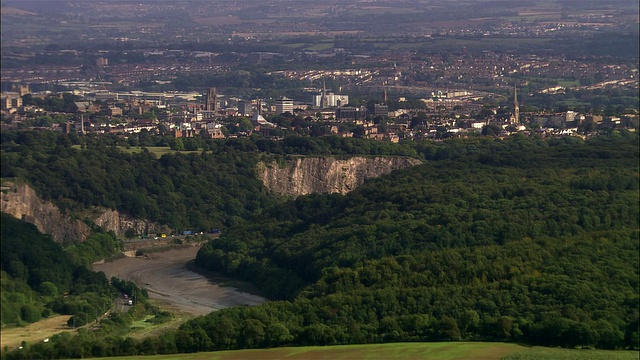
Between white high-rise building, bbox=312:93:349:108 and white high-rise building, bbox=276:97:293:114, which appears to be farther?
white high-rise building, bbox=312:93:349:108

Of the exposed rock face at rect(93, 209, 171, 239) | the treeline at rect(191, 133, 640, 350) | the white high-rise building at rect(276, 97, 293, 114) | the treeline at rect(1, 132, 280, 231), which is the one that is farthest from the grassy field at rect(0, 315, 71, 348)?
the white high-rise building at rect(276, 97, 293, 114)

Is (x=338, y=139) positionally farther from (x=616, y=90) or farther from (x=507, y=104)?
(x=616, y=90)

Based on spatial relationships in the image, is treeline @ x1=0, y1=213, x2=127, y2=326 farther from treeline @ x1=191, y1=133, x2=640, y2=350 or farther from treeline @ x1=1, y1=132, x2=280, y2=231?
treeline @ x1=1, y1=132, x2=280, y2=231

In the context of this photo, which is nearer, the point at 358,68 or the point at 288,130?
the point at 288,130

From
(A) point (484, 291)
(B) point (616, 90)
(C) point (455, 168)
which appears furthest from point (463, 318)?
(B) point (616, 90)

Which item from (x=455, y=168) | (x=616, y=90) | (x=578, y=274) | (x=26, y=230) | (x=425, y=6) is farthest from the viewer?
(x=425, y=6)
